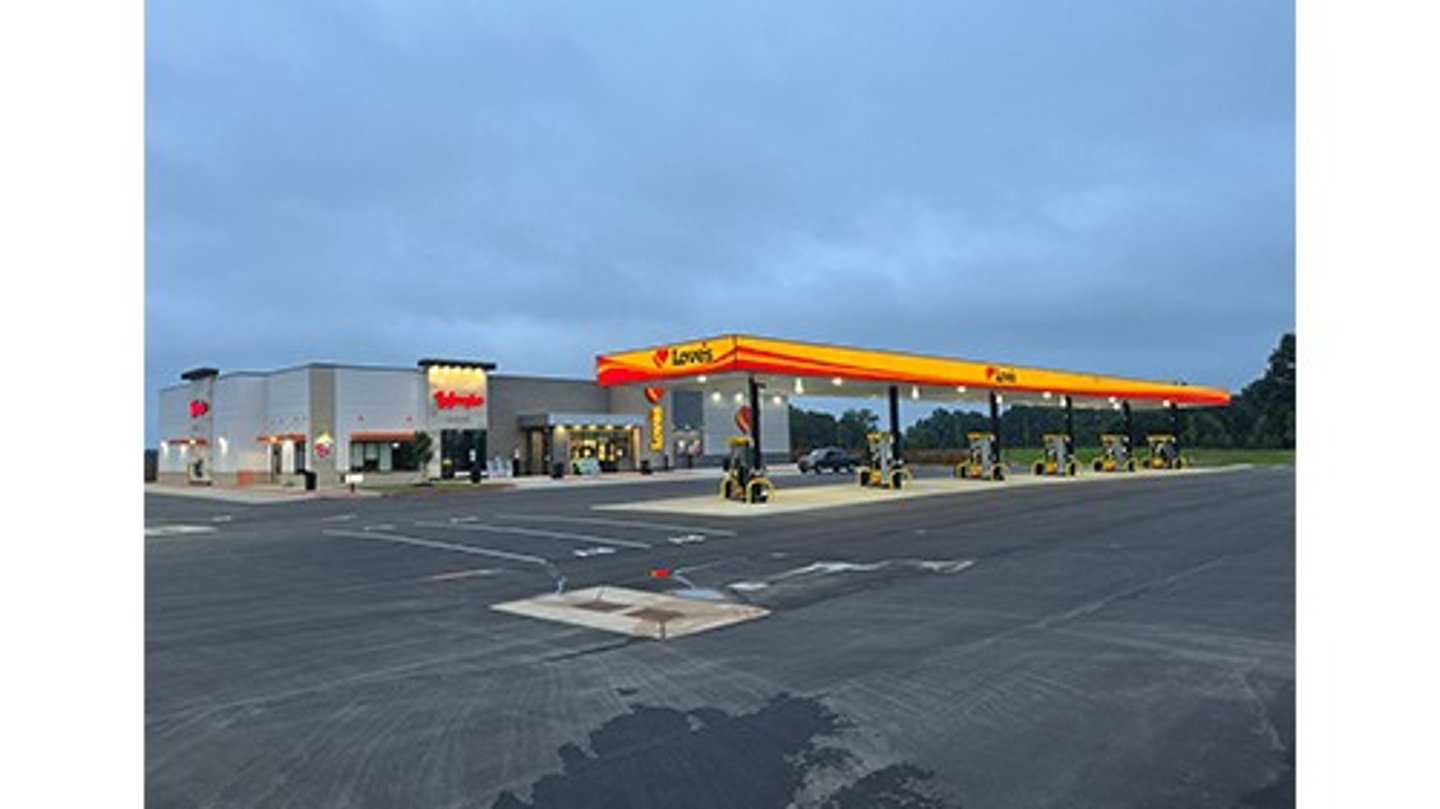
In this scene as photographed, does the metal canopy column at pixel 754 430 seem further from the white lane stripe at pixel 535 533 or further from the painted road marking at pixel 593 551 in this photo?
the painted road marking at pixel 593 551

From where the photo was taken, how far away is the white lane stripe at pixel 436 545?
1488 centimetres

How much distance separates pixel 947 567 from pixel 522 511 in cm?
1711

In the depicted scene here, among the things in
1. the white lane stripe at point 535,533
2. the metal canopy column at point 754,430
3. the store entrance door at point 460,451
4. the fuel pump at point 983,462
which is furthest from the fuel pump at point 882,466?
the store entrance door at point 460,451

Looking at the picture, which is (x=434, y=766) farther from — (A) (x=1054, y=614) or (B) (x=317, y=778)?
(A) (x=1054, y=614)

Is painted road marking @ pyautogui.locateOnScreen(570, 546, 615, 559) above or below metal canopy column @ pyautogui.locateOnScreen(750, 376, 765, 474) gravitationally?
below

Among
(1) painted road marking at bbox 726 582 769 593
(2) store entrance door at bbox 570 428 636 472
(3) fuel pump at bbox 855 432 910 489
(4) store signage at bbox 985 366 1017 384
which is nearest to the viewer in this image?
(1) painted road marking at bbox 726 582 769 593

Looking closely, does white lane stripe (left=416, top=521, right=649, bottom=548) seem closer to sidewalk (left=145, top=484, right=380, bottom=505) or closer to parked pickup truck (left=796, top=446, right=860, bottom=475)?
sidewalk (left=145, top=484, right=380, bottom=505)

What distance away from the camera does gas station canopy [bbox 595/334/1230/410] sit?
2562 cm

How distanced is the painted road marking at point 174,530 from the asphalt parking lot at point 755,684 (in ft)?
27.7

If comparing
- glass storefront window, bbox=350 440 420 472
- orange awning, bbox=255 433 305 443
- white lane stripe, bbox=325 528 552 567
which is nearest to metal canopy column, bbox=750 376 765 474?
white lane stripe, bbox=325 528 552 567

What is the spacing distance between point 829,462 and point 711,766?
50556mm

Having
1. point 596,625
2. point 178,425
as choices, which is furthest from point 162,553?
point 178,425

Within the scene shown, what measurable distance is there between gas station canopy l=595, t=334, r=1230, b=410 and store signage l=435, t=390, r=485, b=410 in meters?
23.1

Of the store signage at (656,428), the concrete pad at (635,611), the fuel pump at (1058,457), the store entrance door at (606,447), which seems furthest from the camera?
the store signage at (656,428)
